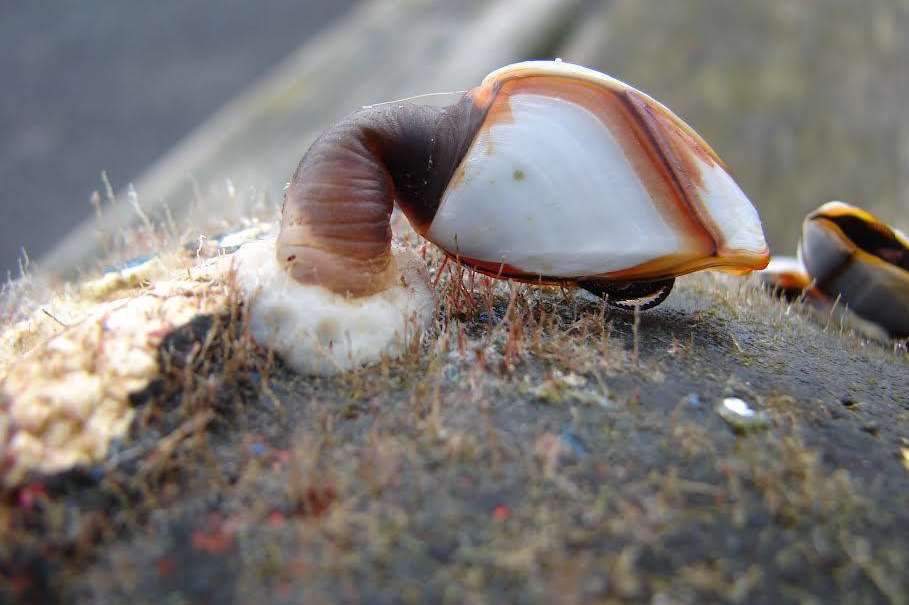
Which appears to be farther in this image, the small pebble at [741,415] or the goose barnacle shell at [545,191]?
the goose barnacle shell at [545,191]

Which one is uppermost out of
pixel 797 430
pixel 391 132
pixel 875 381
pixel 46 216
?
pixel 391 132

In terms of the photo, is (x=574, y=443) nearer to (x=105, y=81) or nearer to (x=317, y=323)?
(x=317, y=323)

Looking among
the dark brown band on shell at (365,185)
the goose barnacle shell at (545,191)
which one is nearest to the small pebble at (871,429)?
the goose barnacle shell at (545,191)

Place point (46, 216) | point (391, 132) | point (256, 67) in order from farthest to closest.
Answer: point (256, 67), point (46, 216), point (391, 132)

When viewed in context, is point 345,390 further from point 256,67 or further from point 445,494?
point 256,67

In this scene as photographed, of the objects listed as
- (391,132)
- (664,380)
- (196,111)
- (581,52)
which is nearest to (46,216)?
(196,111)

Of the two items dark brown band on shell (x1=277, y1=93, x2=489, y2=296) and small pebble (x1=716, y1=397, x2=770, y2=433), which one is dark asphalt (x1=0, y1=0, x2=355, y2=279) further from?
small pebble (x1=716, y1=397, x2=770, y2=433)

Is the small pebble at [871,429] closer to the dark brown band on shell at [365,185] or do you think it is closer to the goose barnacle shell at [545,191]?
the goose barnacle shell at [545,191]
